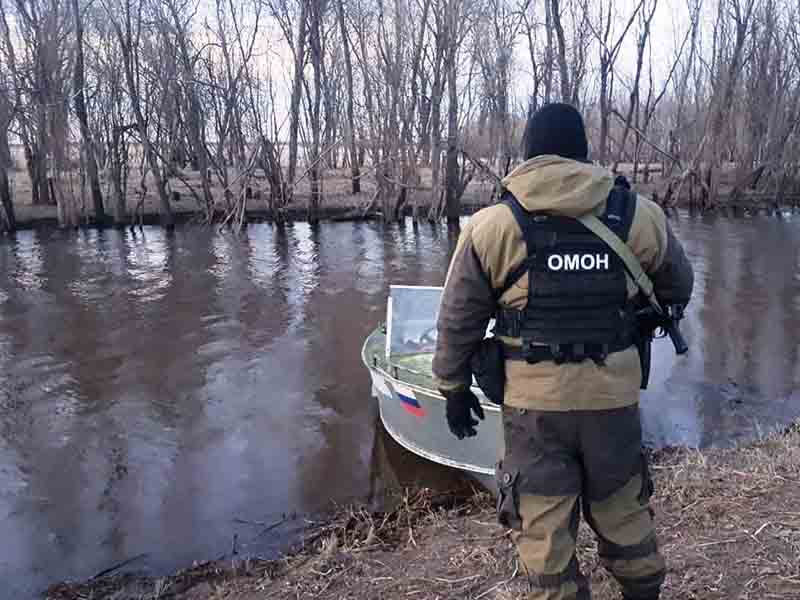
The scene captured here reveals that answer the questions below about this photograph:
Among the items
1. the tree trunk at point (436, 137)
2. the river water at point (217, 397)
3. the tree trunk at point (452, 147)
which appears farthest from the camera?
the tree trunk at point (436, 137)

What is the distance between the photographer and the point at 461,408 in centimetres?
265

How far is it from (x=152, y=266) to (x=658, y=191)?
61.9 ft

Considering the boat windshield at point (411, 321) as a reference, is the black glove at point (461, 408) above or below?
above

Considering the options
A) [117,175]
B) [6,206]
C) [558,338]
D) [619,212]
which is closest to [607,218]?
[619,212]

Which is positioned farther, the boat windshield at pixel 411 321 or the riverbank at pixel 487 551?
the boat windshield at pixel 411 321

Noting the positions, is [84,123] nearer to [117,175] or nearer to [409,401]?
[117,175]

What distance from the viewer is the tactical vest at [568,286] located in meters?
2.46

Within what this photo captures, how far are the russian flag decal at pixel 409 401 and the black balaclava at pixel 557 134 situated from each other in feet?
11.4

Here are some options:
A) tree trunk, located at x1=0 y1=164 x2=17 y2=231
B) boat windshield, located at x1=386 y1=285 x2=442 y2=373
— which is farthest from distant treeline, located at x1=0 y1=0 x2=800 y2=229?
boat windshield, located at x1=386 y1=285 x2=442 y2=373

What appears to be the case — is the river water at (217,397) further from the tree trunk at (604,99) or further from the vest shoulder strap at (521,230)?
the tree trunk at (604,99)

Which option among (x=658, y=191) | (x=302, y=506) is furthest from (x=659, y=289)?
(x=658, y=191)

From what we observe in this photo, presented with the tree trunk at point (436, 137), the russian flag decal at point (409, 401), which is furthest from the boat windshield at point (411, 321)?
the tree trunk at point (436, 137)

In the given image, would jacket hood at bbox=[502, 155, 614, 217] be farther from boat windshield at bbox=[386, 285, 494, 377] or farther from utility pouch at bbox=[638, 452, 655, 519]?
boat windshield at bbox=[386, 285, 494, 377]

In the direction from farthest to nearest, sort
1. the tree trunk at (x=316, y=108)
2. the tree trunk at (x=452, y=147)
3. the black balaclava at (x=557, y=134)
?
the tree trunk at (x=316, y=108) → the tree trunk at (x=452, y=147) → the black balaclava at (x=557, y=134)
